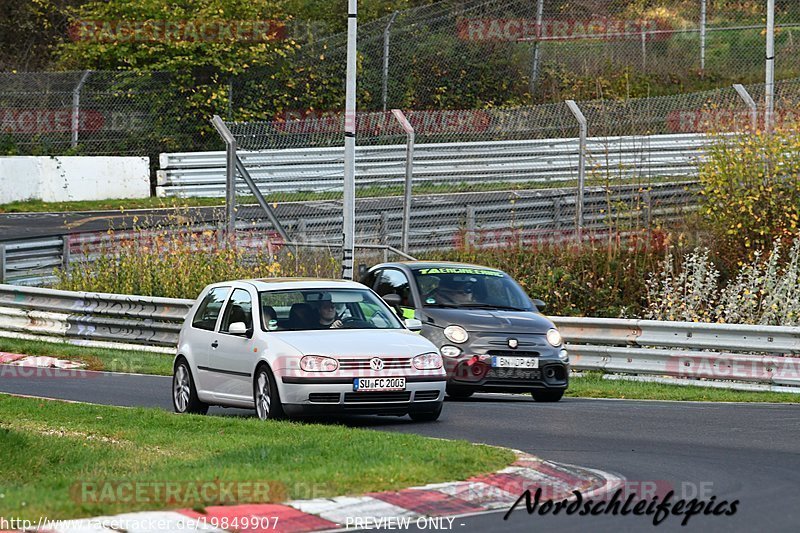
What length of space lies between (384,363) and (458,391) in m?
2.92

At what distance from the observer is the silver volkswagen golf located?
13195 mm

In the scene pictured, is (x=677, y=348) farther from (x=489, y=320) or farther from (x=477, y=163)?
(x=477, y=163)

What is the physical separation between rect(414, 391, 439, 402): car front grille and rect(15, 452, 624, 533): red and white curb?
11.6ft

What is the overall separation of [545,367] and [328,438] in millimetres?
4947

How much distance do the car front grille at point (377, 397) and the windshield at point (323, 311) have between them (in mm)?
1064

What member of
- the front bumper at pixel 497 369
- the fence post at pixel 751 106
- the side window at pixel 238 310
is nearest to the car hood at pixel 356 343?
the side window at pixel 238 310

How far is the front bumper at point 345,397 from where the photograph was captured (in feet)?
43.0

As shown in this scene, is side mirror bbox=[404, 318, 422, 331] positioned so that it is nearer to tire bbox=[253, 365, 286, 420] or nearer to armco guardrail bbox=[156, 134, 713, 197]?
tire bbox=[253, 365, 286, 420]

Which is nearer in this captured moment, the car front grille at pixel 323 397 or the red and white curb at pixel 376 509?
the red and white curb at pixel 376 509

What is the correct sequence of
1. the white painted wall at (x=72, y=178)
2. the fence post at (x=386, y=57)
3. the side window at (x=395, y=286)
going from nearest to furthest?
the side window at (x=395, y=286)
the fence post at (x=386, y=57)
the white painted wall at (x=72, y=178)

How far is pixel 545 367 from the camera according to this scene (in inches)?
624
